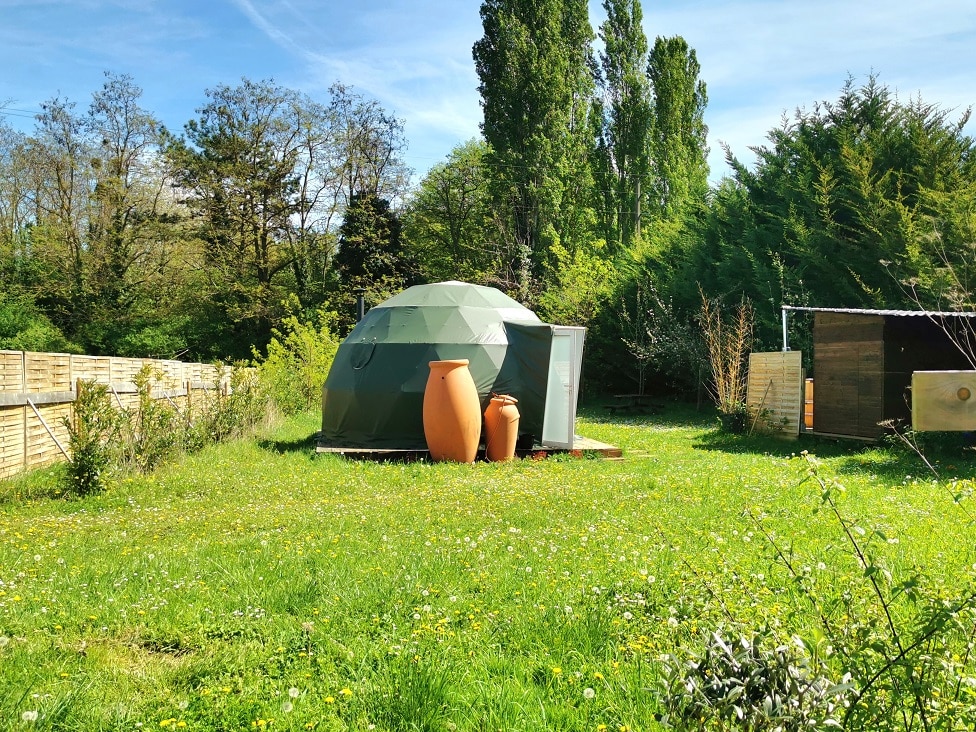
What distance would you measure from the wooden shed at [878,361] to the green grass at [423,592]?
4.36 metres

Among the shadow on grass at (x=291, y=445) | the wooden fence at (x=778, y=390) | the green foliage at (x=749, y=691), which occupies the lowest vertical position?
the shadow on grass at (x=291, y=445)

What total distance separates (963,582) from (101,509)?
7.36 meters

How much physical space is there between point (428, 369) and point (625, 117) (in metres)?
21.0

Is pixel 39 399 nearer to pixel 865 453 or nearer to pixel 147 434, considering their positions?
pixel 147 434

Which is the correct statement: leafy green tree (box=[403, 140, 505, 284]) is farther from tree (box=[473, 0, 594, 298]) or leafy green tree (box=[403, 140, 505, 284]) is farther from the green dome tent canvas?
the green dome tent canvas

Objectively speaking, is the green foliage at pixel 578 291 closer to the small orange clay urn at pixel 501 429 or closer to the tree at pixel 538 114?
the tree at pixel 538 114

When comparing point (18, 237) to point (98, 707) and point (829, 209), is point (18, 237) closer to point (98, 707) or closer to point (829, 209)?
point (829, 209)

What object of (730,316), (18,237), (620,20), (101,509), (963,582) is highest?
(620,20)

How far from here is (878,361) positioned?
480 inches

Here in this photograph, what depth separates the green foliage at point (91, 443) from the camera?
26.6 ft

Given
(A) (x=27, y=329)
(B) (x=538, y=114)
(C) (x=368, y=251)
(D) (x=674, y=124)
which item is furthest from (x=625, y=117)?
(A) (x=27, y=329)

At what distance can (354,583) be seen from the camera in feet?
15.1

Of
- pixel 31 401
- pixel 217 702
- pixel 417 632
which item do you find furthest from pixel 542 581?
pixel 31 401

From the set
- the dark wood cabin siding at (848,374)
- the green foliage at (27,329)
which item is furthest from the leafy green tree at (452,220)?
the dark wood cabin siding at (848,374)
